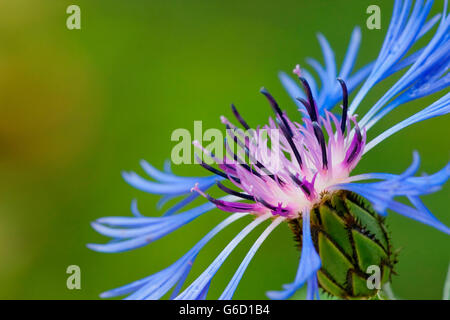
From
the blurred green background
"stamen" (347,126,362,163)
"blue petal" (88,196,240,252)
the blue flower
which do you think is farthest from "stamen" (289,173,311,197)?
the blurred green background

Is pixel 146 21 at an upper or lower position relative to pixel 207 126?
upper

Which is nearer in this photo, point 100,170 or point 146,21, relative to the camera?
point 100,170

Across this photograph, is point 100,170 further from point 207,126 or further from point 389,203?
point 389,203

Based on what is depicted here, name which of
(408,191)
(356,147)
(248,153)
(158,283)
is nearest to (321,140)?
(356,147)

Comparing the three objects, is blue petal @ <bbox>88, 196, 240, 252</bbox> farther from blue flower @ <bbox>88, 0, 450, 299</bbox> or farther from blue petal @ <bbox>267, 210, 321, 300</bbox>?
blue petal @ <bbox>267, 210, 321, 300</bbox>

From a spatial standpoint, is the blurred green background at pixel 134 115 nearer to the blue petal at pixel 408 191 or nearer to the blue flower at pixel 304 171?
the blue flower at pixel 304 171

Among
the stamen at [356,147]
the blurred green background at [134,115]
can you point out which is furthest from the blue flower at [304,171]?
the blurred green background at [134,115]

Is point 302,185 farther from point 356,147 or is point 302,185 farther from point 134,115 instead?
point 134,115
